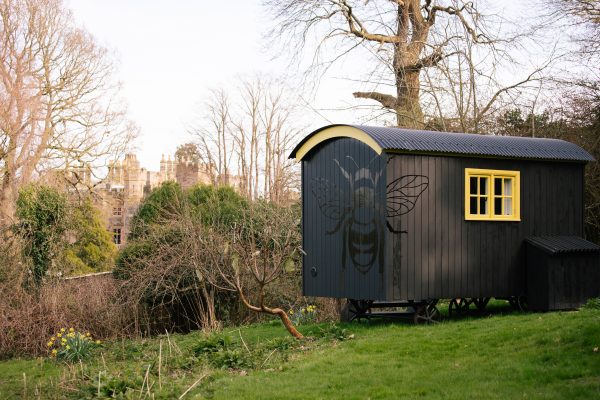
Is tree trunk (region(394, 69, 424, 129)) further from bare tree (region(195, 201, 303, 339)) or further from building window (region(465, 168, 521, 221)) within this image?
building window (region(465, 168, 521, 221))

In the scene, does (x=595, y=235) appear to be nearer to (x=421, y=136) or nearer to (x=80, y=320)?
(x=421, y=136)

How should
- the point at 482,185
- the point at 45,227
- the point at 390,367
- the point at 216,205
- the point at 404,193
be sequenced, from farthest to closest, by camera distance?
the point at 216,205, the point at 45,227, the point at 482,185, the point at 404,193, the point at 390,367

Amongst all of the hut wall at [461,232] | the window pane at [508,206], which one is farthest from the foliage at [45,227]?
the window pane at [508,206]

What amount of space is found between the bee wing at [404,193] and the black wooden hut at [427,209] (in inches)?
0.7

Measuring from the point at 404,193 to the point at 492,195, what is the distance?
202 cm

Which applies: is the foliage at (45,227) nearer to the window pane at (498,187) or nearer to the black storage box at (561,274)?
the window pane at (498,187)

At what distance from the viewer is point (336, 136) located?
15.5 m

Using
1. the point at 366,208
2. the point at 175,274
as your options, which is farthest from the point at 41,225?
the point at 366,208

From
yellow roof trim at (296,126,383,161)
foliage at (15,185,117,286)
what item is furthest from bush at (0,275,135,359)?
yellow roof trim at (296,126,383,161)

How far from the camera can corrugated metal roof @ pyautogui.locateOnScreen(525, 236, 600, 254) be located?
15.2m

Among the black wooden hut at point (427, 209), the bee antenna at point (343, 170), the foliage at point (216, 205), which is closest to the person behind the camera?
the black wooden hut at point (427, 209)

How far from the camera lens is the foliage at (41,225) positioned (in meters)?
20.9

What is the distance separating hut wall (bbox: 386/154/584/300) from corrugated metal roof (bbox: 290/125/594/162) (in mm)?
208

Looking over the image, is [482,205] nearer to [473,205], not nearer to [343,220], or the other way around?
[473,205]
